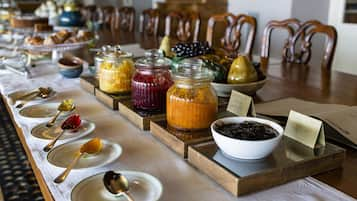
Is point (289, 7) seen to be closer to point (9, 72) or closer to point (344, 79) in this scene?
point (344, 79)

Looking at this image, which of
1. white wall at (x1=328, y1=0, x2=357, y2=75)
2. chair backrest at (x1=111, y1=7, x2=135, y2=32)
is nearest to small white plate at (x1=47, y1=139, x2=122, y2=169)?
white wall at (x1=328, y1=0, x2=357, y2=75)

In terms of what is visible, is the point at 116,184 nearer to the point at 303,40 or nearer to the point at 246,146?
the point at 246,146

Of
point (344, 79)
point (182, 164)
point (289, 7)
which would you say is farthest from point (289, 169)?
point (289, 7)

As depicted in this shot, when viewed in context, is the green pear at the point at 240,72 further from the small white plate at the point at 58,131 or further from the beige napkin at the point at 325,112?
the small white plate at the point at 58,131

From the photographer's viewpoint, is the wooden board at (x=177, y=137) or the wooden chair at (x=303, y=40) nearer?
the wooden board at (x=177, y=137)

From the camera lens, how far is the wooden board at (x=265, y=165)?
638 mm

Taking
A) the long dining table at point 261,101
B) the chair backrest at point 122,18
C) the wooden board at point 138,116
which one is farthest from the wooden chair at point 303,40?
the chair backrest at point 122,18

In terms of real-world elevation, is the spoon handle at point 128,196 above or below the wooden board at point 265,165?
below

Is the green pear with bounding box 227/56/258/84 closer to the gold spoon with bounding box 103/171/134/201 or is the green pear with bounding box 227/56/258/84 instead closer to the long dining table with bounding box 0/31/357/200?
the long dining table with bounding box 0/31/357/200

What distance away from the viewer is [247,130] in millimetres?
708

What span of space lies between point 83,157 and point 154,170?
0.15m

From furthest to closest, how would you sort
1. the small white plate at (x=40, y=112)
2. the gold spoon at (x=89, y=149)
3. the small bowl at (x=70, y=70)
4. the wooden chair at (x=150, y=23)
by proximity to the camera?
the wooden chair at (x=150, y=23) → the small bowl at (x=70, y=70) → the small white plate at (x=40, y=112) → the gold spoon at (x=89, y=149)

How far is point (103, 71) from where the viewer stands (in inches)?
44.7

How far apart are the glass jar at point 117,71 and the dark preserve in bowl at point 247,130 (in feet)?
1.45
